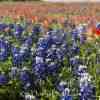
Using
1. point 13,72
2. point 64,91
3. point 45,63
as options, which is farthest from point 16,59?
point 64,91

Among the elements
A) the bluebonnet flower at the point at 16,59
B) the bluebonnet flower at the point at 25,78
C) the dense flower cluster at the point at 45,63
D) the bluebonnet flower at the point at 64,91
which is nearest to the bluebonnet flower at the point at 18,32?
the dense flower cluster at the point at 45,63

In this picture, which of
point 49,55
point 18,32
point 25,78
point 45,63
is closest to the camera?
point 25,78

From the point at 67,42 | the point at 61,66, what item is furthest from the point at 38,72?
the point at 67,42

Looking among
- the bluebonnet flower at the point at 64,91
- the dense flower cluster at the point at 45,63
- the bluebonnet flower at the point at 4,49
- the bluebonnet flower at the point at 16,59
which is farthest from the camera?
the bluebonnet flower at the point at 4,49

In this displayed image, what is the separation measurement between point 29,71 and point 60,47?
29.4 inches

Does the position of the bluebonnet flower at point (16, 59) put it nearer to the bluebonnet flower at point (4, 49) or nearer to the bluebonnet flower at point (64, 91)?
the bluebonnet flower at point (4, 49)

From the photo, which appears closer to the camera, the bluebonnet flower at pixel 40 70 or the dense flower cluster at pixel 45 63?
the dense flower cluster at pixel 45 63

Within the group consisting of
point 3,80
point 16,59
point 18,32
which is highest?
point 18,32

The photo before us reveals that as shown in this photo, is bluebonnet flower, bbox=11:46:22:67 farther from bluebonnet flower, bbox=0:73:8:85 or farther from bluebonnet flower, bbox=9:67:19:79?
bluebonnet flower, bbox=0:73:8:85

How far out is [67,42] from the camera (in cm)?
637

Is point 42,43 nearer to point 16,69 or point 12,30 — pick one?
point 16,69

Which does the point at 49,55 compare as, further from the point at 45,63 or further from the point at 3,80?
the point at 3,80

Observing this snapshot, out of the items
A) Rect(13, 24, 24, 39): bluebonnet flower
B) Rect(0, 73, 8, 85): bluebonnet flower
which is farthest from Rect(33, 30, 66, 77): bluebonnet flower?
Rect(13, 24, 24, 39): bluebonnet flower

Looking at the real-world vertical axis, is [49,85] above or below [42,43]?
below
